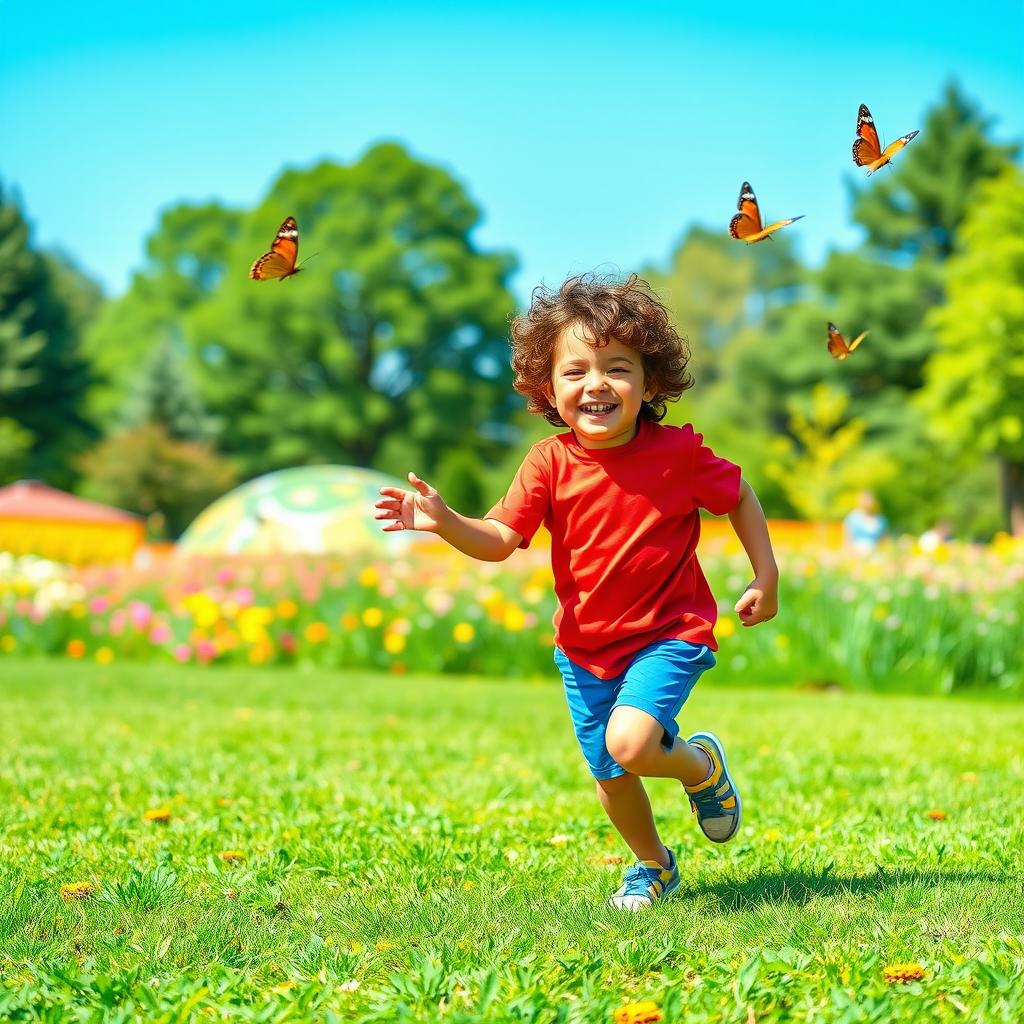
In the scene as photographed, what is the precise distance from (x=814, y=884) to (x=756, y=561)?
836mm

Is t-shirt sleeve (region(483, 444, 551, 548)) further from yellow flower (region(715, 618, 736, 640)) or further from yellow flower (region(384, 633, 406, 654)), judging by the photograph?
yellow flower (region(384, 633, 406, 654))

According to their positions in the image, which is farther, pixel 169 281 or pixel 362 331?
pixel 169 281

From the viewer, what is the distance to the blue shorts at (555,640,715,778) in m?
2.87

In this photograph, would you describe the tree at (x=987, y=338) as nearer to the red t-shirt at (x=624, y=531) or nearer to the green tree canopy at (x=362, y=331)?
the green tree canopy at (x=362, y=331)

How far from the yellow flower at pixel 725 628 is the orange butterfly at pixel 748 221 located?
6772mm

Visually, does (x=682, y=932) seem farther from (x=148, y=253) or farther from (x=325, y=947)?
(x=148, y=253)

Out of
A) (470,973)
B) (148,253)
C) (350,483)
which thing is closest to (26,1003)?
(470,973)

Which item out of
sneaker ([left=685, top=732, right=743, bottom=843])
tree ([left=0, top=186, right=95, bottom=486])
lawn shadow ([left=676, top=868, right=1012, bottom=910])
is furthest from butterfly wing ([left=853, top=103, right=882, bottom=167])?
tree ([left=0, top=186, right=95, bottom=486])

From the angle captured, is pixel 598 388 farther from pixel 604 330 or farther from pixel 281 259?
pixel 281 259

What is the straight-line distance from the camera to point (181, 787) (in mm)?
4664

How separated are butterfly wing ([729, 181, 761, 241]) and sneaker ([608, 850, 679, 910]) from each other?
5.18 ft

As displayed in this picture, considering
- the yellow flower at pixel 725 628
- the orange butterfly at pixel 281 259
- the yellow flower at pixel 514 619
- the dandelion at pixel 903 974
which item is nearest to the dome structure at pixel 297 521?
the yellow flower at pixel 514 619

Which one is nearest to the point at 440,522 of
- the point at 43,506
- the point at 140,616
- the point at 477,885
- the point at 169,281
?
the point at 477,885

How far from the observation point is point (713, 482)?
10.1 ft
